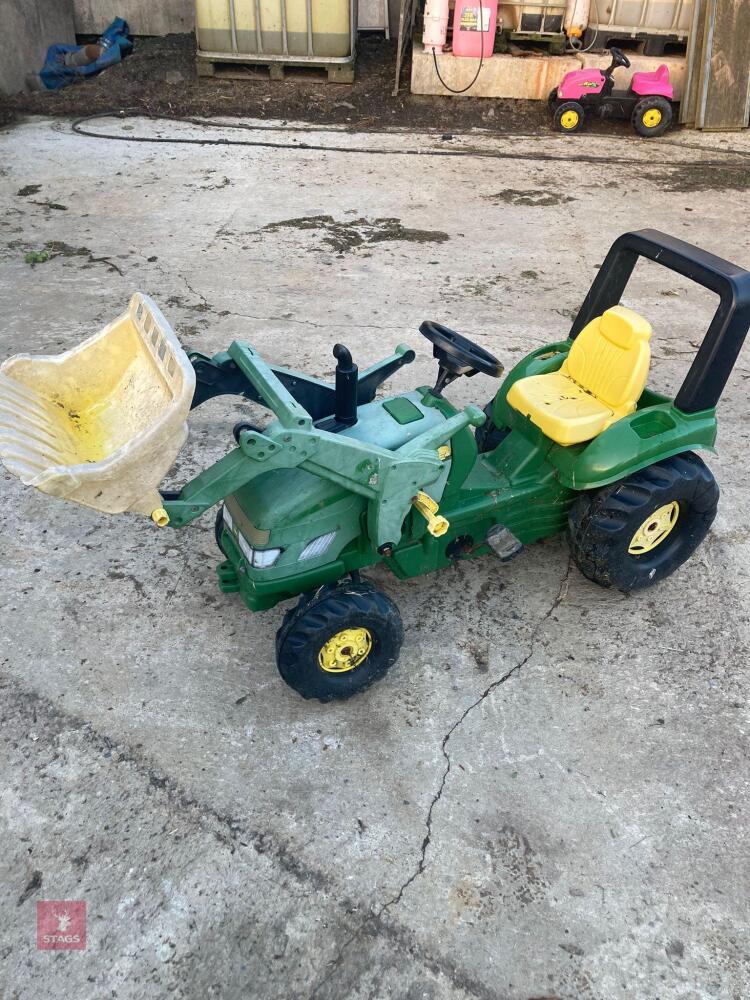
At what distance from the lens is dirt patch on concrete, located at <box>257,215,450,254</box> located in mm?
5809

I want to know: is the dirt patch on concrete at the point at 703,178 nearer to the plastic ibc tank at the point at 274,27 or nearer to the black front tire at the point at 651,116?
the black front tire at the point at 651,116

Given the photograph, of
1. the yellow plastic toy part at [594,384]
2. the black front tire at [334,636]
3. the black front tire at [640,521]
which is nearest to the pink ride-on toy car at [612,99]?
the yellow plastic toy part at [594,384]

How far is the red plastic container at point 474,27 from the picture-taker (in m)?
8.16

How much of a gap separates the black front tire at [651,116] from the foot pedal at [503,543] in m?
7.31

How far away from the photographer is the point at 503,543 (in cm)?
270

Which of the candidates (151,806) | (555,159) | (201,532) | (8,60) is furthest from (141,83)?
(151,806)

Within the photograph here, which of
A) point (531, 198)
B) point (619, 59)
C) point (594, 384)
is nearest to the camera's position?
point (594, 384)

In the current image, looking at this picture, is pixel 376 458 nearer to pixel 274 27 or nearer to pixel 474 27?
pixel 474 27

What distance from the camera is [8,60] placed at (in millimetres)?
8695

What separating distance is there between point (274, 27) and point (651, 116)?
A: 4471 millimetres

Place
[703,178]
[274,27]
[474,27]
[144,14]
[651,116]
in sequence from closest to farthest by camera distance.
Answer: [703,178], [651,116], [474,27], [274,27], [144,14]

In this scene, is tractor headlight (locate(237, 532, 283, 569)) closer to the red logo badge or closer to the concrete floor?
the concrete floor

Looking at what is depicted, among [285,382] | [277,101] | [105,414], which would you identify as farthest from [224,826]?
[277,101]

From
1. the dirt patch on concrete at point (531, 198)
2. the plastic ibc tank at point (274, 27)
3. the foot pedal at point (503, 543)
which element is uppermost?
the plastic ibc tank at point (274, 27)
